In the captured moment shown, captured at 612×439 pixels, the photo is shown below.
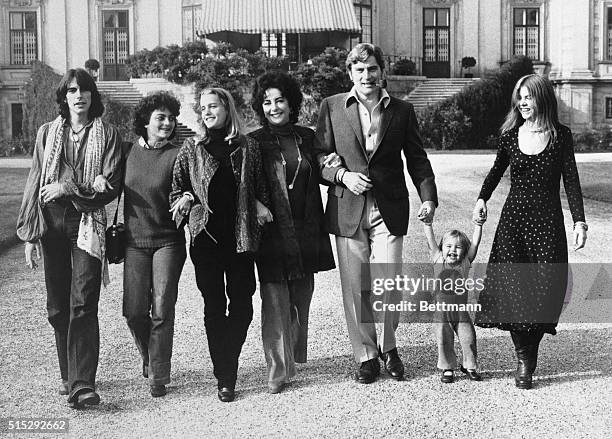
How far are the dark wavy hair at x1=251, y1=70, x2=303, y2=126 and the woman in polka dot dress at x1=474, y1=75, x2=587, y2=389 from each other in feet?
4.07

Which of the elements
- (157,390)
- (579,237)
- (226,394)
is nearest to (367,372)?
(226,394)

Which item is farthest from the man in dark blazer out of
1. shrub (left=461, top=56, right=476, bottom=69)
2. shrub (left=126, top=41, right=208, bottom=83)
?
shrub (left=461, top=56, right=476, bottom=69)

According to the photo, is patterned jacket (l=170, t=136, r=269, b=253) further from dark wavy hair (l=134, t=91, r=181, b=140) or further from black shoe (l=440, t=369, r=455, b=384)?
black shoe (l=440, t=369, r=455, b=384)

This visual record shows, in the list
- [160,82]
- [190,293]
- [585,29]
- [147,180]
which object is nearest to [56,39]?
[160,82]

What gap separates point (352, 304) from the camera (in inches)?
211

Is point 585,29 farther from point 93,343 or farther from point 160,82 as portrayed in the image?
point 93,343

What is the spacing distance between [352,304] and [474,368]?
2.61 ft

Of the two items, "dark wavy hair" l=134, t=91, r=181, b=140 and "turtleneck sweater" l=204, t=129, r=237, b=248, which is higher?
"dark wavy hair" l=134, t=91, r=181, b=140

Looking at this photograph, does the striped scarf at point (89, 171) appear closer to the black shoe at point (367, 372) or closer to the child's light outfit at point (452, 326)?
the black shoe at point (367, 372)

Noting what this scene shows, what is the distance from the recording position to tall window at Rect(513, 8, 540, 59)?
110 feet

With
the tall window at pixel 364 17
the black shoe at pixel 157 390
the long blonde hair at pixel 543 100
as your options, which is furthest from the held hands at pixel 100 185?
the tall window at pixel 364 17

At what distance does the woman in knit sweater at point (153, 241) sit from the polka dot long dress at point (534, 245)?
1.85m

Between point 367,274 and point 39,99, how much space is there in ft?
76.9

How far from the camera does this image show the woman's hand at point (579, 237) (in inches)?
199
